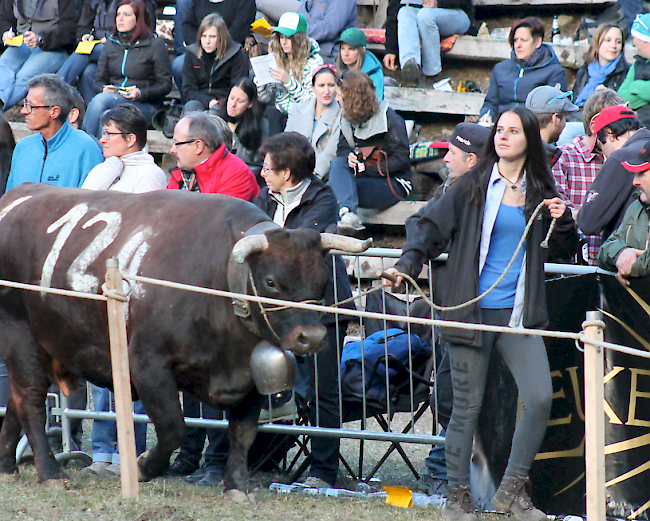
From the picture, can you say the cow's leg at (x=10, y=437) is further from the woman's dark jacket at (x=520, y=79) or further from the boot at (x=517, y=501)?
the woman's dark jacket at (x=520, y=79)

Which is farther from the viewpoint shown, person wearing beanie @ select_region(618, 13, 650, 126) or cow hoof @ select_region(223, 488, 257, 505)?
person wearing beanie @ select_region(618, 13, 650, 126)

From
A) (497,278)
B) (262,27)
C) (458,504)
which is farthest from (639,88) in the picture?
(458,504)

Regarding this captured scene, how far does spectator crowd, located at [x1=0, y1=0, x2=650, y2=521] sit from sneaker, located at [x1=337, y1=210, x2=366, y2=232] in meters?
0.04

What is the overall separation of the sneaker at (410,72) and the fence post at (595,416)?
25.0ft

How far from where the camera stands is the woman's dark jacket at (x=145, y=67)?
9438mm

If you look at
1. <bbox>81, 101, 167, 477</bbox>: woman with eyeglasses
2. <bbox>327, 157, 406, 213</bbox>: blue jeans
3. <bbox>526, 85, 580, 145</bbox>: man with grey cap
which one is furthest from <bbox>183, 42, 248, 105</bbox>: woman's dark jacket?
<bbox>526, 85, 580, 145</bbox>: man with grey cap

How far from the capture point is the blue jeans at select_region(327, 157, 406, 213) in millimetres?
7754

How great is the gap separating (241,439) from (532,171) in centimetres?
200

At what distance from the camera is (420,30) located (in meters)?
10.8

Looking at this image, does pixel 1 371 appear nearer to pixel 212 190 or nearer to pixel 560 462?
pixel 212 190

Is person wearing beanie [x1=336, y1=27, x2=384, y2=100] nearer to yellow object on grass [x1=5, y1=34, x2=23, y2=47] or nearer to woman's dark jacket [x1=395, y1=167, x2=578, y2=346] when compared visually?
yellow object on grass [x1=5, y1=34, x2=23, y2=47]

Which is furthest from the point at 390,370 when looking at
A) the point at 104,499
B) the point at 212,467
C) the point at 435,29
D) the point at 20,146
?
the point at 435,29

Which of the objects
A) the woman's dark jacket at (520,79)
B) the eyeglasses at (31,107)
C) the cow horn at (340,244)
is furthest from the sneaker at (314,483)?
the woman's dark jacket at (520,79)

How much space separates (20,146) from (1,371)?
156 cm
